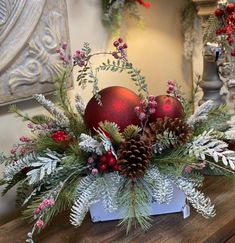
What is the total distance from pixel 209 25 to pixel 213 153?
67 cm

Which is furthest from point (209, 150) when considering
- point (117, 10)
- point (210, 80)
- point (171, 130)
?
point (117, 10)

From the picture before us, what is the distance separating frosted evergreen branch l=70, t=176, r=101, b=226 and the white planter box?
6cm

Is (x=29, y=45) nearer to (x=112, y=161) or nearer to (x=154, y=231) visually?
(x=112, y=161)

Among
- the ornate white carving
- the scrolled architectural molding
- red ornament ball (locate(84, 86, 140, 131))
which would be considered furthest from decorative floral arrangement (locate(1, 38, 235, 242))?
the scrolled architectural molding

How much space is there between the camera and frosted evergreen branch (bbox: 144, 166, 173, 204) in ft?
2.45

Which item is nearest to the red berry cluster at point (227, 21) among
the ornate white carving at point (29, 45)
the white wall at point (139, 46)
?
the white wall at point (139, 46)

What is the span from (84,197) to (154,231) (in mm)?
170

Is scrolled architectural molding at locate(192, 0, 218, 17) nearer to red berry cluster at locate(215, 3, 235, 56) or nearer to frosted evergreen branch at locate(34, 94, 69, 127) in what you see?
red berry cluster at locate(215, 3, 235, 56)

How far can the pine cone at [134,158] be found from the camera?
739 mm

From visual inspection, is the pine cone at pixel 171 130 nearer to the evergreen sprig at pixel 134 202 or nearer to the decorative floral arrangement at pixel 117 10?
the evergreen sprig at pixel 134 202

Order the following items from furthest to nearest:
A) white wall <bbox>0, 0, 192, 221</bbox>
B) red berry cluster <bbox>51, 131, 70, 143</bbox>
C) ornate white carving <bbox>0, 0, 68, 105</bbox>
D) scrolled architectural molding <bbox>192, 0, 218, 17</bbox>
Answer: scrolled architectural molding <bbox>192, 0, 218, 17</bbox>, white wall <bbox>0, 0, 192, 221</bbox>, ornate white carving <bbox>0, 0, 68, 105</bbox>, red berry cluster <bbox>51, 131, 70, 143</bbox>

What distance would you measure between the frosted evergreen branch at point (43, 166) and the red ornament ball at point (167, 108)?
22cm

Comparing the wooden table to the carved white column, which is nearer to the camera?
the wooden table

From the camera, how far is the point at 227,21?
1228 millimetres
